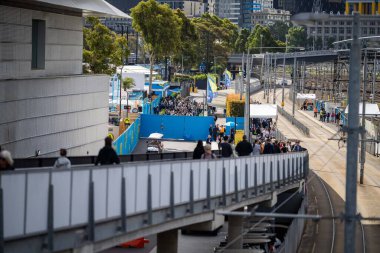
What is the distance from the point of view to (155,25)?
115 metres

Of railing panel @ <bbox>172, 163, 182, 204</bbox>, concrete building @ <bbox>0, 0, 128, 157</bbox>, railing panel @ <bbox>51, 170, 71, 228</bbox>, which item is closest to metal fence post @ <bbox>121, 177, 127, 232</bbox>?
railing panel @ <bbox>51, 170, 71, 228</bbox>

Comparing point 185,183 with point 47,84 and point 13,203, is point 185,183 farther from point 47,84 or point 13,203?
point 47,84

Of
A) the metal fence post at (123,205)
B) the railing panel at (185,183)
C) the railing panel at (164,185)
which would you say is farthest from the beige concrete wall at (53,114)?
the metal fence post at (123,205)

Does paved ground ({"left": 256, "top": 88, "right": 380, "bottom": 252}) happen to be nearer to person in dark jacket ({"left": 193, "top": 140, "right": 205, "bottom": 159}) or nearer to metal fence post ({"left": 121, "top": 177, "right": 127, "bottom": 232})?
person in dark jacket ({"left": 193, "top": 140, "right": 205, "bottom": 159})

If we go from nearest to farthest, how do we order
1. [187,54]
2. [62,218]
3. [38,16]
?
[62,218] → [38,16] → [187,54]

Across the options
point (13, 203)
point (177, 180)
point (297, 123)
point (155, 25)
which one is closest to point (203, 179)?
point (177, 180)

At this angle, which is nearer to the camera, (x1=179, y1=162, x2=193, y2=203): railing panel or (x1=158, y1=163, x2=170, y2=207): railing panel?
(x1=158, y1=163, x2=170, y2=207): railing panel

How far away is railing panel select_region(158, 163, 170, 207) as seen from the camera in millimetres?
21797

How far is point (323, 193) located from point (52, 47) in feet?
53.6

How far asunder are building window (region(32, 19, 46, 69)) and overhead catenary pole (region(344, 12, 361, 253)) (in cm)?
2272

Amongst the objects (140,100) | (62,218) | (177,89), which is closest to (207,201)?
(62,218)

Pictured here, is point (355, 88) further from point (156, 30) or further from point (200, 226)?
point (156, 30)

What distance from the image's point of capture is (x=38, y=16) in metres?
39.7

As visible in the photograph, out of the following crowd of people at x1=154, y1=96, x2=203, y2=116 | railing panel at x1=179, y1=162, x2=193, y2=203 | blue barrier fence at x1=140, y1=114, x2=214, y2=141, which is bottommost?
blue barrier fence at x1=140, y1=114, x2=214, y2=141
